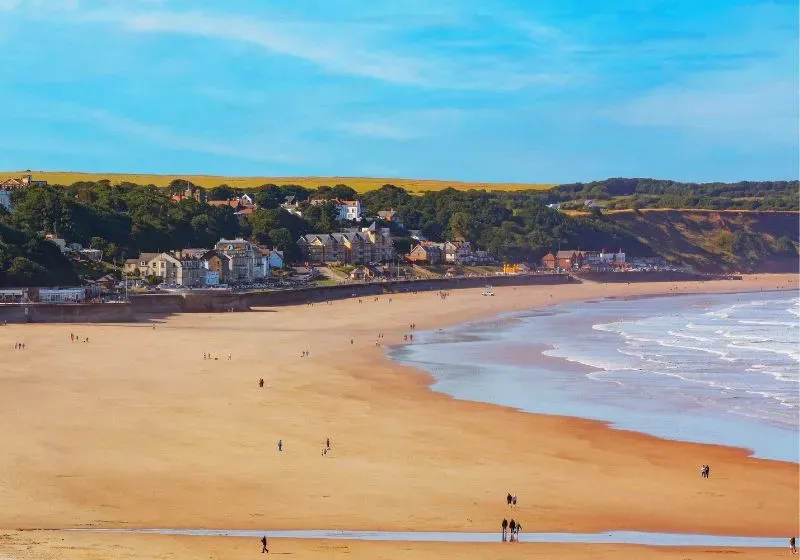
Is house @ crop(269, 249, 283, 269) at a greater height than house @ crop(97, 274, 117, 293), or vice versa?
house @ crop(269, 249, 283, 269)

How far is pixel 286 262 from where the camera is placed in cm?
10594

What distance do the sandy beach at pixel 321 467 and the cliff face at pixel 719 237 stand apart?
5282 inches

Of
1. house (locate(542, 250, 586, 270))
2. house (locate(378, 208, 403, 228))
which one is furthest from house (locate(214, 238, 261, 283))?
house (locate(542, 250, 586, 270))

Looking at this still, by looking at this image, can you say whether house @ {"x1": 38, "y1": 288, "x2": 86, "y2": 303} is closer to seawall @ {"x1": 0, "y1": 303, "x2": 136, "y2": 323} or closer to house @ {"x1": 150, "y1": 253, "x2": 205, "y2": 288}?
seawall @ {"x1": 0, "y1": 303, "x2": 136, "y2": 323}

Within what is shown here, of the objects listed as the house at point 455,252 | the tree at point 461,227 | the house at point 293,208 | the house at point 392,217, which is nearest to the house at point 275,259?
the house at point 293,208

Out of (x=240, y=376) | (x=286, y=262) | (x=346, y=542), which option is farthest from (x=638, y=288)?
(x=346, y=542)

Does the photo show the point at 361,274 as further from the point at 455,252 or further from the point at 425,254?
the point at 455,252

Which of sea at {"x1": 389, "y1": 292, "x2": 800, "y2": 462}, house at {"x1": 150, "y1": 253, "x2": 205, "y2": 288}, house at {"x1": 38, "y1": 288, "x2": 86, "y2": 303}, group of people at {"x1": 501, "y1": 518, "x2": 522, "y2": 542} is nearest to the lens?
group of people at {"x1": 501, "y1": 518, "x2": 522, "y2": 542}

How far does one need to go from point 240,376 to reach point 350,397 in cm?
621

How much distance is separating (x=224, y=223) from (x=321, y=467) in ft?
275

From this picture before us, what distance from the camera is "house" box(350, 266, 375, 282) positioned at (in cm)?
10249

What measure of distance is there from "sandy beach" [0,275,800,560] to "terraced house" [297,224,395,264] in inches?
2701

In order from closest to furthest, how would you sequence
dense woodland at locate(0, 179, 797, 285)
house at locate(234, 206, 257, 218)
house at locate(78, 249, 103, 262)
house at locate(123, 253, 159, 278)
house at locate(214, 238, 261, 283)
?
dense woodland at locate(0, 179, 797, 285), house at locate(78, 249, 103, 262), house at locate(123, 253, 159, 278), house at locate(214, 238, 261, 283), house at locate(234, 206, 257, 218)

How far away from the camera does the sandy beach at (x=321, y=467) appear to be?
2092 centimetres
